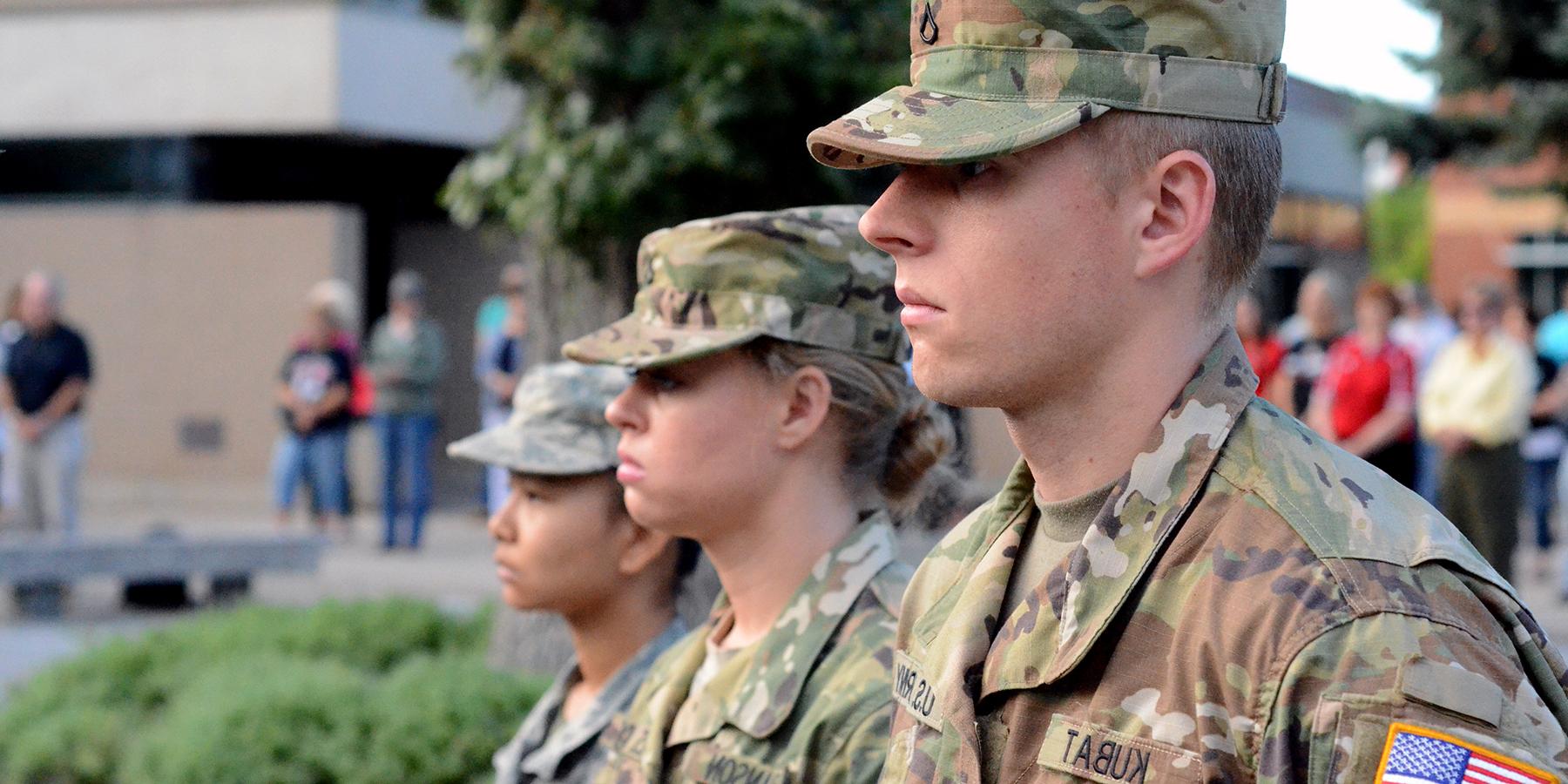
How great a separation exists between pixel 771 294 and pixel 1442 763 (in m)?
1.73

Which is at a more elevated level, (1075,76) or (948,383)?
(1075,76)

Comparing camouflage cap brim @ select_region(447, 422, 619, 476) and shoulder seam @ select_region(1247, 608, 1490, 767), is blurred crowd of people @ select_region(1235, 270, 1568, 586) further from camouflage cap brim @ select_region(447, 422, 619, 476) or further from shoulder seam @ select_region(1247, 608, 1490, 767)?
shoulder seam @ select_region(1247, 608, 1490, 767)

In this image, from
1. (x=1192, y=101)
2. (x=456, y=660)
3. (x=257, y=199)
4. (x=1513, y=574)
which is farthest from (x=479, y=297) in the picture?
(x=1192, y=101)

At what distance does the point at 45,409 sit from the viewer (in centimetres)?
1159

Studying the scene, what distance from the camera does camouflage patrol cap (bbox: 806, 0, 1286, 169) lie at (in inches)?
65.4

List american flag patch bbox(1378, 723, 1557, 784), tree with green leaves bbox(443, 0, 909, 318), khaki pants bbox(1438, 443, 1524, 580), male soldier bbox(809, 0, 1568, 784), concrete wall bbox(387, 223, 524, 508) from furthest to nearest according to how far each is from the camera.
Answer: concrete wall bbox(387, 223, 524, 508)
khaki pants bbox(1438, 443, 1524, 580)
tree with green leaves bbox(443, 0, 909, 318)
male soldier bbox(809, 0, 1568, 784)
american flag patch bbox(1378, 723, 1557, 784)

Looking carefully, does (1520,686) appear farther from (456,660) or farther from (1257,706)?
(456,660)

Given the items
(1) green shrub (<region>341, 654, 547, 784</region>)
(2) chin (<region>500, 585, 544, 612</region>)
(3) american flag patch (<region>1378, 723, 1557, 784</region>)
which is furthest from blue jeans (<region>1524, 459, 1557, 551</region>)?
(3) american flag patch (<region>1378, 723, 1557, 784</region>)

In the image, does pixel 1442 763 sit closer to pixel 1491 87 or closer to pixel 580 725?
pixel 580 725

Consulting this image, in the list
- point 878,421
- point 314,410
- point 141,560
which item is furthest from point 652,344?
point 314,410

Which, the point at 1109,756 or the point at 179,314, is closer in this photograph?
the point at 1109,756

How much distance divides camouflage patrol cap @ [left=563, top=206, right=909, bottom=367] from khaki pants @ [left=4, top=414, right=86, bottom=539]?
9.67m

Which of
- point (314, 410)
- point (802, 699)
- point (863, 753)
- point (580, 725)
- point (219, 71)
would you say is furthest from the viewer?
point (219, 71)

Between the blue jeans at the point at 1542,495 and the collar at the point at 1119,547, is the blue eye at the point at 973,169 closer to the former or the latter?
the collar at the point at 1119,547
